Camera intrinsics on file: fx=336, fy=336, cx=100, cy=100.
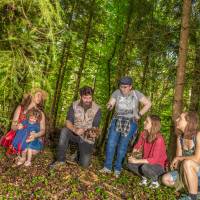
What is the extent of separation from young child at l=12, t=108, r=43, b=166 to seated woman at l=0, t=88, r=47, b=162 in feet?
0.23

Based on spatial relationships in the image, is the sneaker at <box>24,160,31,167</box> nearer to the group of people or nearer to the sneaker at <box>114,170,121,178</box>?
the group of people

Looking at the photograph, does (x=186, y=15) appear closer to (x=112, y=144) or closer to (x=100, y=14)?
(x=112, y=144)

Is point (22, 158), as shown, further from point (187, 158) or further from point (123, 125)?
point (187, 158)

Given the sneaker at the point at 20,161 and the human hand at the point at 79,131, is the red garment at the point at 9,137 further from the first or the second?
the human hand at the point at 79,131

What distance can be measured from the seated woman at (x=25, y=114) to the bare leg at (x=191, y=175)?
10.7 ft

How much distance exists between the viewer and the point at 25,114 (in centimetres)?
754

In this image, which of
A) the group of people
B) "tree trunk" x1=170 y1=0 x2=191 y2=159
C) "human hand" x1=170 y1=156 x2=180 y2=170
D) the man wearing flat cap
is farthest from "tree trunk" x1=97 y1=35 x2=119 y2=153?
"human hand" x1=170 y1=156 x2=180 y2=170

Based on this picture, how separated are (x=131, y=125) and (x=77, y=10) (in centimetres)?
839

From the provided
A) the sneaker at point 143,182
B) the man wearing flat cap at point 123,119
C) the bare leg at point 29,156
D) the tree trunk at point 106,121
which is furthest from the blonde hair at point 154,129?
the tree trunk at point 106,121

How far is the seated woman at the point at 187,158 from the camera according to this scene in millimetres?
5875

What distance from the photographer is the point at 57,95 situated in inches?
642

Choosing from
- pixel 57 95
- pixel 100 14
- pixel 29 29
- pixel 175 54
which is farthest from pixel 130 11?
pixel 29 29

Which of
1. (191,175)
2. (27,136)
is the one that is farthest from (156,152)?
(27,136)

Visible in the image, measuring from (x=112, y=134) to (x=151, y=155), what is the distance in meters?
1.02
